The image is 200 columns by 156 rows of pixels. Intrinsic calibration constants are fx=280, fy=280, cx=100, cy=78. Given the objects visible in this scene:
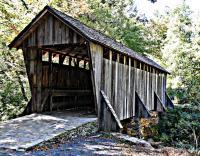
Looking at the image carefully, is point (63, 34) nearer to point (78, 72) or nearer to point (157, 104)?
point (78, 72)

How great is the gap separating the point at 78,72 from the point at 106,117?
Answer: 213 inches

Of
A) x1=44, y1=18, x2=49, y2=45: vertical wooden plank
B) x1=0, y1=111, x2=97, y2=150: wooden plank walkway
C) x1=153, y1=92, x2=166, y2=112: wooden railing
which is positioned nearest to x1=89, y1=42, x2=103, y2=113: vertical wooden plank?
x1=0, y1=111, x2=97, y2=150: wooden plank walkway

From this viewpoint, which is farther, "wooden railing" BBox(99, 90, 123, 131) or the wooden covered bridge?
"wooden railing" BBox(99, 90, 123, 131)

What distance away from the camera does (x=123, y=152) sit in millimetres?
7703

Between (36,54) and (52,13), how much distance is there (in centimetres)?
222

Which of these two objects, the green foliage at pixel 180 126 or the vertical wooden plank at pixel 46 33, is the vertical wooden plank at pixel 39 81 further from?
the green foliage at pixel 180 126

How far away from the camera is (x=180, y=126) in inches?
723

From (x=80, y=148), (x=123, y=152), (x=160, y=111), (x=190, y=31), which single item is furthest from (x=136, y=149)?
(x=190, y=31)

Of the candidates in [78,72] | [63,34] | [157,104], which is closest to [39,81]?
[63,34]

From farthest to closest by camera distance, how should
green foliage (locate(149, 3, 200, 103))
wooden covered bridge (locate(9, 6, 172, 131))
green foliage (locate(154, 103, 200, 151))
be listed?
green foliage (locate(149, 3, 200, 103))
green foliage (locate(154, 103, 200, 151))
wooden covered bridge (locate(9, 6, 172, 131))

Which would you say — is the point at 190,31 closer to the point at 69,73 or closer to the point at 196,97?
the point at 196,97

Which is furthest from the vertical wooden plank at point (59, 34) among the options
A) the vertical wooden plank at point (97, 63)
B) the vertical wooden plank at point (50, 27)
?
the vertical wooden plank at point (97, 63)

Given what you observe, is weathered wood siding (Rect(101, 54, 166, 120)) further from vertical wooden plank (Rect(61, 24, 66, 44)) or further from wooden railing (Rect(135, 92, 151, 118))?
vertical wooden plank (Rect(61, 24, 66, 44))

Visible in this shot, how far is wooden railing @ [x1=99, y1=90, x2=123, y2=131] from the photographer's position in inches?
424
